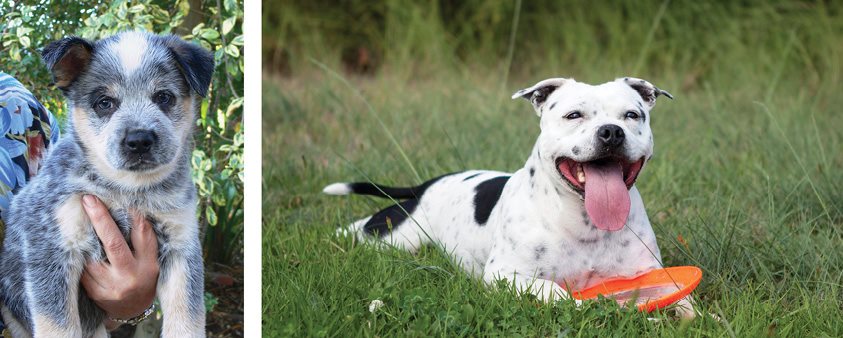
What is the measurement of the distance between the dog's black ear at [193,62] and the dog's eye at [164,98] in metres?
0.08

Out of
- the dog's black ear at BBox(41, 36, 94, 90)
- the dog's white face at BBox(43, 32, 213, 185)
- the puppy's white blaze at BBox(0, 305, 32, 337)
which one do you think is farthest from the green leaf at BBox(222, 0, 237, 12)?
the puppy's white blaze at BBox(0, 305, 32, 337)

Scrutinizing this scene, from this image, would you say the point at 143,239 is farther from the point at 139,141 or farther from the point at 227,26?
the point at 227,26

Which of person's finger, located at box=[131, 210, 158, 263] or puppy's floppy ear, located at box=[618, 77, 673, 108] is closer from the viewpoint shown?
person's finger, located at box=[131, 210, 158, 263]

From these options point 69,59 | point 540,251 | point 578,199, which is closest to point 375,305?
point 540,251

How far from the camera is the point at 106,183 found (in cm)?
221

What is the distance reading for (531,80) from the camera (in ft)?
30.7

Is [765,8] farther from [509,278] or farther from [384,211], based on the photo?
[509,278]

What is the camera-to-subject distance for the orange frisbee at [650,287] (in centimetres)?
319

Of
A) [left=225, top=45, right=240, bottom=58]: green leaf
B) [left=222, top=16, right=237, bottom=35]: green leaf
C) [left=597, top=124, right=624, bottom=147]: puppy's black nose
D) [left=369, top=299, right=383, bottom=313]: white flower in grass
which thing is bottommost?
[left=369, top=299, right=383, bottom=313]: white flower in grass

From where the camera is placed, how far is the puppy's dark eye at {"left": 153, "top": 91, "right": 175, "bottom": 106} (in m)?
2.23

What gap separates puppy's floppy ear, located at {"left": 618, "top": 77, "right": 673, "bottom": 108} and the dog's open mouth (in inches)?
15.0

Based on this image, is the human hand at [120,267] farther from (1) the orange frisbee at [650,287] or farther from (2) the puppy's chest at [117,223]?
(1) the orange frisbee at [650,287]

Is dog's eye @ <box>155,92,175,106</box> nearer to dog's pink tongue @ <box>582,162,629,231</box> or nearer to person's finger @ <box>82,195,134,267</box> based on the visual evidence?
person's finger @ <box>82,195,134,267</box>

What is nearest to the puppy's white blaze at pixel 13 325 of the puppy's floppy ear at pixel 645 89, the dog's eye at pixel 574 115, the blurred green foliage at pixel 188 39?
the blurred green foliage at pixel 188 39
